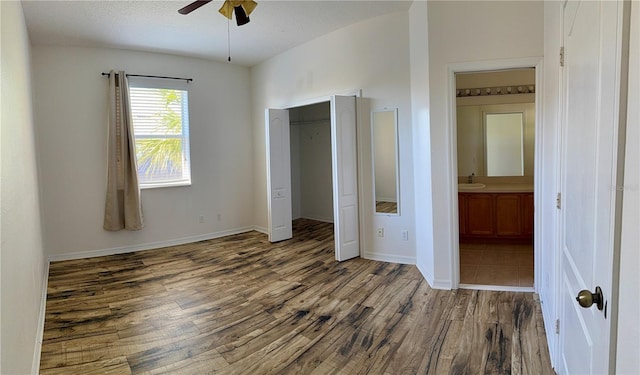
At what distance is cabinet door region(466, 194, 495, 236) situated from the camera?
16.9ft

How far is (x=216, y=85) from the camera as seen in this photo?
6.18 m

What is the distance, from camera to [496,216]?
5137mm

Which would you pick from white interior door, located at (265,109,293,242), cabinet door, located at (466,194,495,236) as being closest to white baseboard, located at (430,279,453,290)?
cabinet door, located at (466,194,495,236)

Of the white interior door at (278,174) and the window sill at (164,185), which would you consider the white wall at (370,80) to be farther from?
the window sill at (164,185)

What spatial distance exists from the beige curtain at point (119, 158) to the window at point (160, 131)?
186 mm

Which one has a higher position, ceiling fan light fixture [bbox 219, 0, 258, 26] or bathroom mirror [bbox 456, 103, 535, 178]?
ceiling fan light fixture [bbox 219, 0, 258, 26]

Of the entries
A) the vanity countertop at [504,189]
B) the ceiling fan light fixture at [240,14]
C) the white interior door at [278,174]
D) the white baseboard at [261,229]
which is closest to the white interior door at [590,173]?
the ceiling fan light fixture at [240,14]

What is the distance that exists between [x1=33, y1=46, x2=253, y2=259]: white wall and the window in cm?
13

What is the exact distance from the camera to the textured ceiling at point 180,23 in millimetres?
3828

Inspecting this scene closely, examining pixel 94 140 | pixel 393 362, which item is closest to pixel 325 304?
pixel 393 362

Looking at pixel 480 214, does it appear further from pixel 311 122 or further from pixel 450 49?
pixel 311 122

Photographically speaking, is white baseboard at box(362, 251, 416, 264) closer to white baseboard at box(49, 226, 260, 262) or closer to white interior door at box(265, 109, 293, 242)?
white interior door at box(265, 109, 293, 242)

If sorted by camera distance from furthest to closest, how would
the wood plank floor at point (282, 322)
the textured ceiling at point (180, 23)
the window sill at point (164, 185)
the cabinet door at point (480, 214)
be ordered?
the window sill at point (164, 185), the cabinet door at point (480, 214), the textured ceiling at point (180, 23), the wood plank floor at point (282, 322)

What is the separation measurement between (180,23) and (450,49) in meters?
3.06
